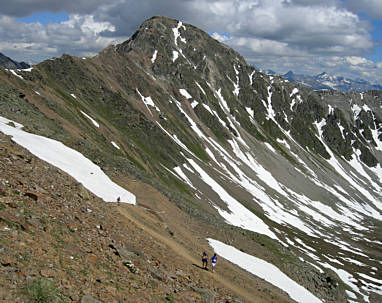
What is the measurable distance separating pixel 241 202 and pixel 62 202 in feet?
266

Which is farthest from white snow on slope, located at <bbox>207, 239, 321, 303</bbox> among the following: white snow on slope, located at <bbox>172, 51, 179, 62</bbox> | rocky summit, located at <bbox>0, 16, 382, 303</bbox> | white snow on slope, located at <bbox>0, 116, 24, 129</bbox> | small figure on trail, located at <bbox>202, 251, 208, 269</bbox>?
white snow on slope, located at <bbox>172, 51, 179, 62</bbox>

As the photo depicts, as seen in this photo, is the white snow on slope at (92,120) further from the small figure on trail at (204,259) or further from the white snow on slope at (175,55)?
the white snow on slope at (175,55)

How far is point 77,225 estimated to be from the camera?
16.6 m

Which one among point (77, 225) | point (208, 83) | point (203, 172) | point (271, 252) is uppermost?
point (208, 83)

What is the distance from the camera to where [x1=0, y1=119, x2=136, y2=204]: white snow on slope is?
28156 mm

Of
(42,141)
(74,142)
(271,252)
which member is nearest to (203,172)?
(271,252)

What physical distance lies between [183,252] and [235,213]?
2388 inches

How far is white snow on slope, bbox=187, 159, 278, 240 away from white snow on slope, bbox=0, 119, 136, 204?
45.9m

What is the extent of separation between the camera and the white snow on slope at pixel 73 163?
2816 centimetres

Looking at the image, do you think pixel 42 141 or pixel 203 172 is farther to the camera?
pixel 203 172

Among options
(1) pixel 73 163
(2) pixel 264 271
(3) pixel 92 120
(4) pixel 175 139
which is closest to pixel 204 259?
(2) pixel 264 271

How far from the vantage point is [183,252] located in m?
25.0

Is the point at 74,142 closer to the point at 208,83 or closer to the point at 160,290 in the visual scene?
the point at 160,290

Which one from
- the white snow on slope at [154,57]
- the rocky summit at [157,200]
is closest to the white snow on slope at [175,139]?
the rocky summit at [157,200]
